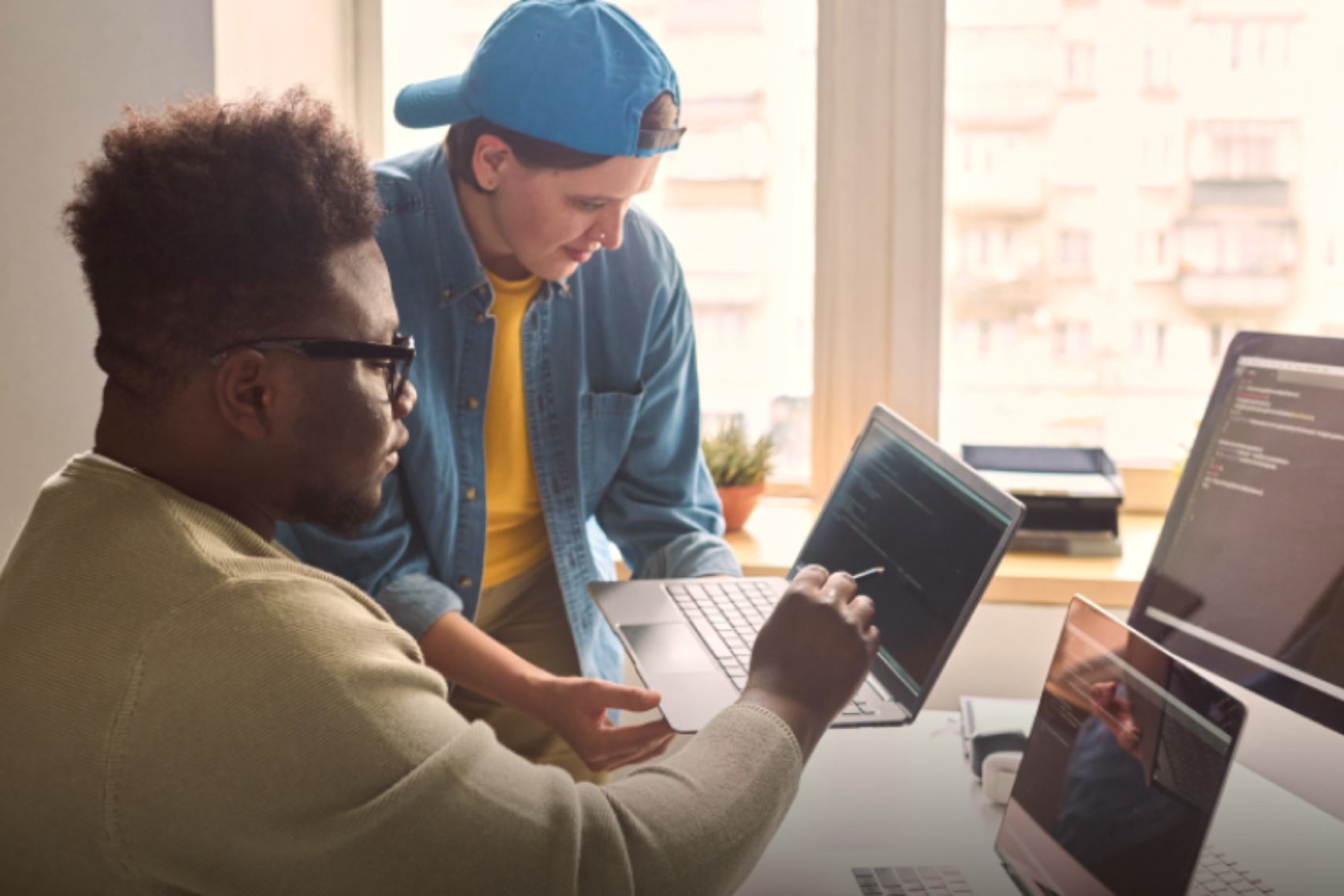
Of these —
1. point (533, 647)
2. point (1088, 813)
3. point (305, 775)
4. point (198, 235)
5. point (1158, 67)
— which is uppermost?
point (1158, 67)

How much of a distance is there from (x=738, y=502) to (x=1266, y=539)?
1275 millimetres

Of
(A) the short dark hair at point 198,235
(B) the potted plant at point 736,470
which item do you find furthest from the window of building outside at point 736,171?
(A) the short dark hair at point 198,235

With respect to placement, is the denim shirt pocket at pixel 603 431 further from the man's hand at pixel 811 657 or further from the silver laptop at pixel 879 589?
the man's hand at pixel 811 657

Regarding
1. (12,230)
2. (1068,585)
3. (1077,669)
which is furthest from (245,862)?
(1068,585)

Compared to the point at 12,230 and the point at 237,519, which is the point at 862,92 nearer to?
the point at 12,230

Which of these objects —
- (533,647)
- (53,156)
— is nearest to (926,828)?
(533,647)

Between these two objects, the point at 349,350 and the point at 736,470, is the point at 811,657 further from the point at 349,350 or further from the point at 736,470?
the point at 736,470

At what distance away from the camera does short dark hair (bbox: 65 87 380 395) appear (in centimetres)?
83

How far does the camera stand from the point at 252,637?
73cm

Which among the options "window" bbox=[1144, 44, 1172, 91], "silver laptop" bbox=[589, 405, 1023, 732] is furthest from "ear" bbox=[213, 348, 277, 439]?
"window" bbox=[1144, 44, 1172, 91]

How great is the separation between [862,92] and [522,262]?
3.43ft

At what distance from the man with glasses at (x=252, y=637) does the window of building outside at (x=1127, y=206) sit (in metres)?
1.61

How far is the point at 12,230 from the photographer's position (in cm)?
180

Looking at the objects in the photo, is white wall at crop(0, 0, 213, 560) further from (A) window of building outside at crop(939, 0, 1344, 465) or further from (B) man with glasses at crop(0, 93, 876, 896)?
(A) window of building outside at crop(939, 0, 1344, 465)
